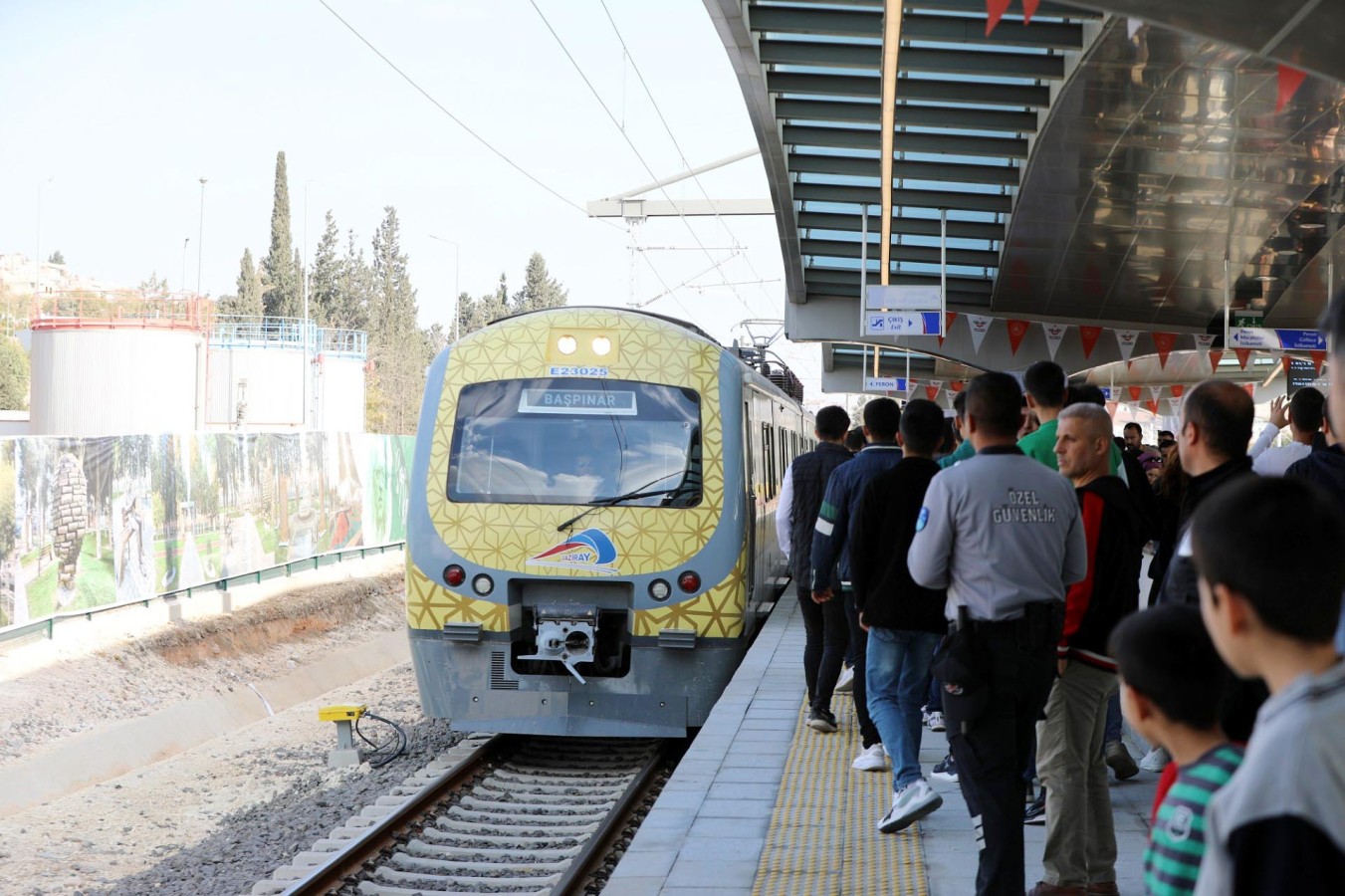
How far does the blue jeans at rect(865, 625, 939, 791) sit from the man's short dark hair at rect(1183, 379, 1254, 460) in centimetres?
205

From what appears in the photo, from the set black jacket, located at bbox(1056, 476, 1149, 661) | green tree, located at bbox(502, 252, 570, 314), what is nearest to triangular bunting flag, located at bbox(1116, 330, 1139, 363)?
black jacket, located at bbox(1056, 476, 1149, 661)

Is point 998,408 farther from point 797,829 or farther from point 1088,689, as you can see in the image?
point 797,829

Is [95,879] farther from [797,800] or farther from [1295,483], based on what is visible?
[1295,483]

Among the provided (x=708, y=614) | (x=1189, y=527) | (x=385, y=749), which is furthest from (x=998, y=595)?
(x=385, y=749)

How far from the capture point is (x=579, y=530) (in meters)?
9.84

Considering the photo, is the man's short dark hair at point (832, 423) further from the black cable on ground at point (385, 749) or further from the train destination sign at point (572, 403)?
the black cable on ground at point (385, 749)

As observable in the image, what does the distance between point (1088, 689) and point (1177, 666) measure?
2.59 meters

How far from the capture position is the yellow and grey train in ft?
32.0

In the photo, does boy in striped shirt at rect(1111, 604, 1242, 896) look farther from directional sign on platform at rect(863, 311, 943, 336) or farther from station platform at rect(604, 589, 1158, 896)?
directional sign on platform at rect(863, 311, 943, 336)

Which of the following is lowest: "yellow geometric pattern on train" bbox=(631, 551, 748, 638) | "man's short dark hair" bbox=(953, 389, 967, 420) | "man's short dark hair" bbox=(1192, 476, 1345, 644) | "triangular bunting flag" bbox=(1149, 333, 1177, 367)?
"yellow geometric pattern on train" bbox=(631, 551, 748, 638)

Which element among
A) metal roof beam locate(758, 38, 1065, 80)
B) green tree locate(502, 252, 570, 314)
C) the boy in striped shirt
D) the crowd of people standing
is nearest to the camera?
the crowd of people standing

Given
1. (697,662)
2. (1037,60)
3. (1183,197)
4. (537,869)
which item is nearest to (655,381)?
(697,662)

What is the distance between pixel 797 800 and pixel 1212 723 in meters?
4.49

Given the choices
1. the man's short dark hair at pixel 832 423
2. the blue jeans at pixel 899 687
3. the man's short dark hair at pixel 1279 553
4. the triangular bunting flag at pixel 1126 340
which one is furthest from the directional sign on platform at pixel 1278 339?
the man's short dark hair at pixel 1279 553
